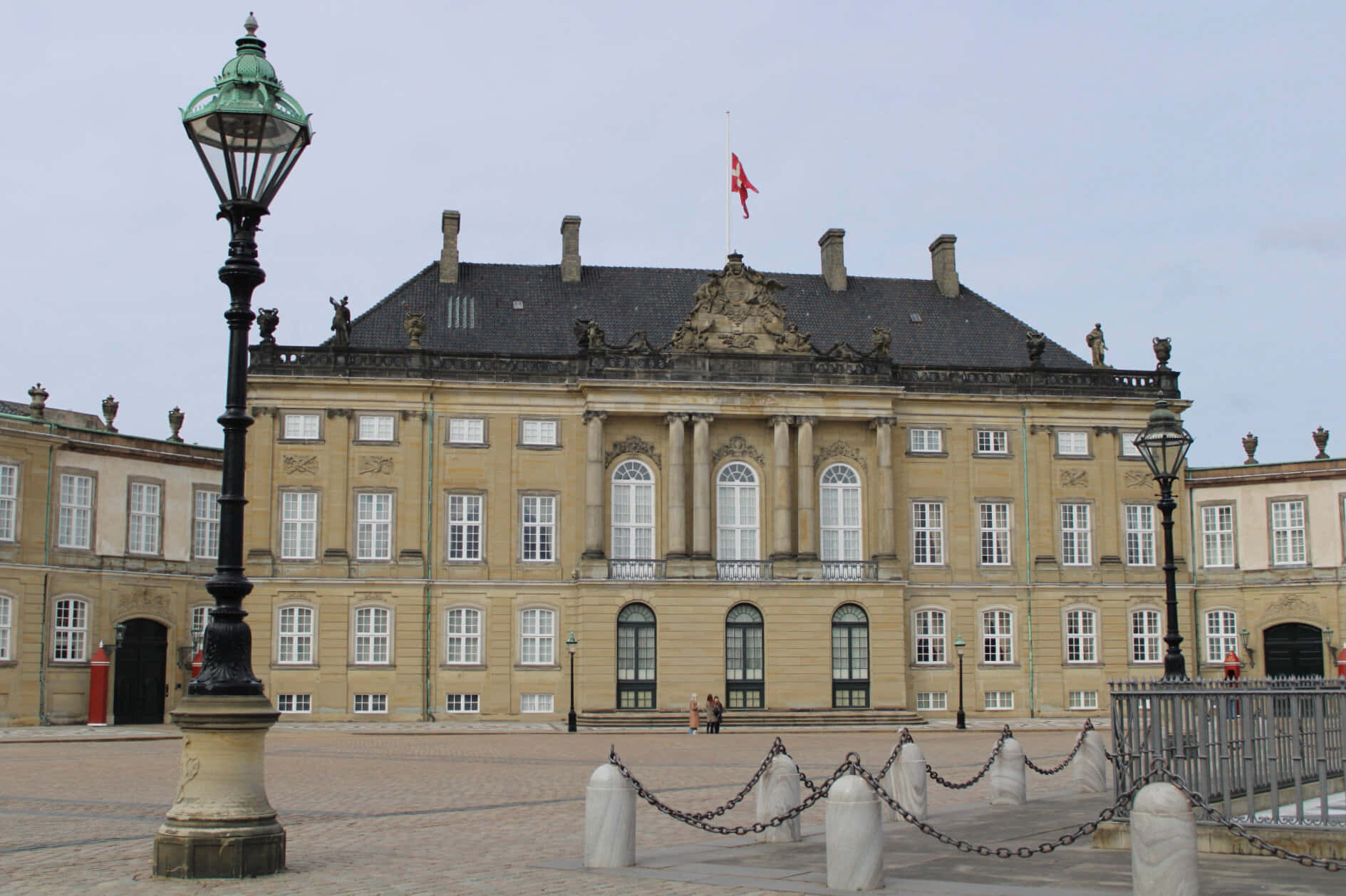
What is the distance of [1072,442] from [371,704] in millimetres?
26201

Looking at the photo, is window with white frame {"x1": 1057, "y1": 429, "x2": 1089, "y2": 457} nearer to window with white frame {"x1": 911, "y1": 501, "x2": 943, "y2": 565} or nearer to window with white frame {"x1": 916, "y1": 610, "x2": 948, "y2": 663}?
window with white frame {"x1": 911, "y1": 501, "x2": 943, "y2": 565}

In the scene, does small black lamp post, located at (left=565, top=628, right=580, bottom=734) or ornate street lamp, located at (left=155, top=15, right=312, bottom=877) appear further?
small black lamp post, located at (left=565, top=628, right=580, bottom=734)

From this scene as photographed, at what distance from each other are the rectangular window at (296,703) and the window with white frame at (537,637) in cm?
697

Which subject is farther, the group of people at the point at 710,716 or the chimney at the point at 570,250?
the chimney at the point at 570,250

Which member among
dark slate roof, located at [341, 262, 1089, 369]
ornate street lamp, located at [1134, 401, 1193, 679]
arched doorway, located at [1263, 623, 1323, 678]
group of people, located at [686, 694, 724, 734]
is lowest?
group of people, located at [686, 694, 724, 734]

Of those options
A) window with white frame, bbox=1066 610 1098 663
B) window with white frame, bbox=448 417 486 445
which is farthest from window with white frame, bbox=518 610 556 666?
window with white frame, bbox=1066 610 1098 663

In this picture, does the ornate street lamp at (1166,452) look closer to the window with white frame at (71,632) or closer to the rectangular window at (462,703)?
the rectangular window at (462,703)

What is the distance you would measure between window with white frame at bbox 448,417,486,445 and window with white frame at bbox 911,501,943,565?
601 inches

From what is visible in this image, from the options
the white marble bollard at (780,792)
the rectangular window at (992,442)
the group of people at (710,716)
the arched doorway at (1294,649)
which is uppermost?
the rectangular window at (992,442)

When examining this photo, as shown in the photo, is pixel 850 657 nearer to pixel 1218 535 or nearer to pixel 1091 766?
pixel 1218 535

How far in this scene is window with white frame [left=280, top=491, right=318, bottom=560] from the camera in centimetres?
4862

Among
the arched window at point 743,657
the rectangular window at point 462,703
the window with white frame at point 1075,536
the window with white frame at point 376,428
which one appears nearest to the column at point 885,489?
the arched window at point 743,657

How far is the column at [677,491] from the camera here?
A: 49125 mm

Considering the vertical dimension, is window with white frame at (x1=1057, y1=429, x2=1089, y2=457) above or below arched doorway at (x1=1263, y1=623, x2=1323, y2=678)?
above
